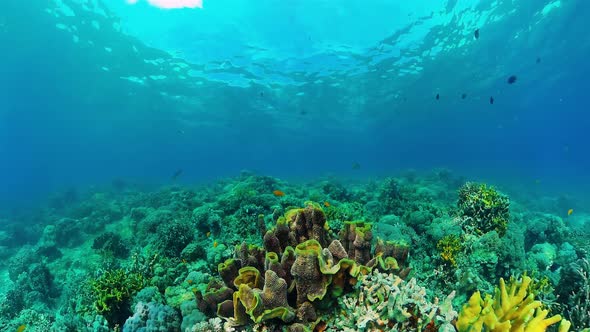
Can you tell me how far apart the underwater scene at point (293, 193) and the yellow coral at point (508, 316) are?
2 cm

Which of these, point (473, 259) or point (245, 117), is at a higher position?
point (245, 117)

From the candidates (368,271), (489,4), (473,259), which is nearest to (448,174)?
(489,4)

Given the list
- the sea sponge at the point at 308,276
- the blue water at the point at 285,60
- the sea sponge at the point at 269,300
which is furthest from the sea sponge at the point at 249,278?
the blue water at the point at 285,60

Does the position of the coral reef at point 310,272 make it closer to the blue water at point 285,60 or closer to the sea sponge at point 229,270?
the sea sponge at point 229,270

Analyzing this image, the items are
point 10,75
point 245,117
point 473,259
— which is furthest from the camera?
point 245,117

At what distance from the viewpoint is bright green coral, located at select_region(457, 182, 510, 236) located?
737cm

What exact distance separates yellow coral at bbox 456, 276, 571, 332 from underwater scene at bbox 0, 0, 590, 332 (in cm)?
2

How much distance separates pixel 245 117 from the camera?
53562 mm

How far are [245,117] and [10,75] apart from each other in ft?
105

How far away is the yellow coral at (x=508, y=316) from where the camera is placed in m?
2.55

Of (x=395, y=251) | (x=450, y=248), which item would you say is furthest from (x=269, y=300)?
(x=450, y=248)

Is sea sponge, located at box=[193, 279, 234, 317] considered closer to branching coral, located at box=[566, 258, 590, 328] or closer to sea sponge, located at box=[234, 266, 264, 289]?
sea sponge, located at box=[234, 266, 264, 289]

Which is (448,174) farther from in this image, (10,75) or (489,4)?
(10,75)

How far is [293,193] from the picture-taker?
13.6 meters
